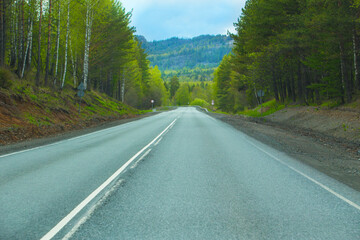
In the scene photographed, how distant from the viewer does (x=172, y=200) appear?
438 cm

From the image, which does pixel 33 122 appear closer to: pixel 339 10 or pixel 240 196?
pixel 240 196

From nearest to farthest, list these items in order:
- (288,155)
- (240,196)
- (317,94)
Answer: (240,196) → (288,155) → (317,94)

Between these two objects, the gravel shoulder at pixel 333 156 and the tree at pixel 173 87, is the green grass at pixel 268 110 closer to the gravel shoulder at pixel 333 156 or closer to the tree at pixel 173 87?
the gravel shoulder at pixel 333 156

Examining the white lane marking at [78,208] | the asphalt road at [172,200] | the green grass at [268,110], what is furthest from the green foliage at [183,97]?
the white lane marking at [78,208]

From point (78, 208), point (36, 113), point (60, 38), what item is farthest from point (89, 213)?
point (60, 38)

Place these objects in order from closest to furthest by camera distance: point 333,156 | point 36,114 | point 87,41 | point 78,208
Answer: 1. point 78,208
2. point 333,156
3. point 36,114
4. point 87,41

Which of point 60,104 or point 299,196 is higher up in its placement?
point 60,104

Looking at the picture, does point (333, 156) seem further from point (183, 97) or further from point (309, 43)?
point (183, 97)

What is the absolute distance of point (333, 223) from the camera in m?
3.54

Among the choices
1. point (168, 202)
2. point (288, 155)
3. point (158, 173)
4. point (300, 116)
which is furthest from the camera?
point (300, 116)

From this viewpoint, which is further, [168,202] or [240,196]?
[240,196]

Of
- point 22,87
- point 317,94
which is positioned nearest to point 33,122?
point 22,87

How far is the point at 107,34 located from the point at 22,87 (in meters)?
16.7

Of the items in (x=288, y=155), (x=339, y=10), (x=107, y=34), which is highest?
(x=107, y=34)
